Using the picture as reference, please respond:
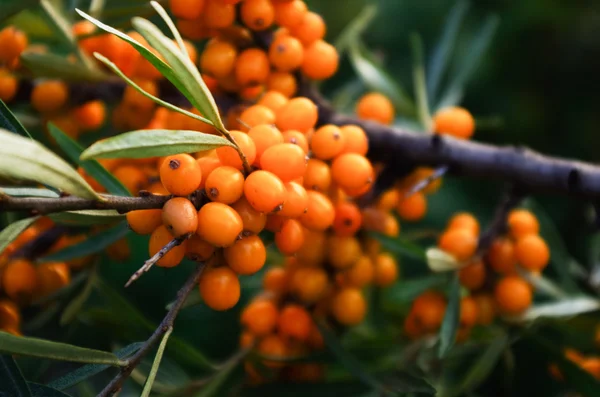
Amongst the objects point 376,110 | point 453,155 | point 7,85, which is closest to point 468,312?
point 453,155

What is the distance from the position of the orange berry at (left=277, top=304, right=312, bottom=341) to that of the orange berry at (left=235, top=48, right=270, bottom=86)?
0.37m

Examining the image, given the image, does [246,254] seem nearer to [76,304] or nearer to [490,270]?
[76,304]

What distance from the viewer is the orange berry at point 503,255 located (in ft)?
3.28

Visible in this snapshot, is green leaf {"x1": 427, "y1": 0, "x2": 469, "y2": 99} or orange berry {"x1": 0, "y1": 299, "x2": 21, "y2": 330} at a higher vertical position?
green leaf {"x1": 427, "y1": 0, "x2": 469, "y2": 99}

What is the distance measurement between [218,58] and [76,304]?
406 mm

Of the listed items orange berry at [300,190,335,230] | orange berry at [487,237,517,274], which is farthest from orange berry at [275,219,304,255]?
orange berry at [487,237,517,274]

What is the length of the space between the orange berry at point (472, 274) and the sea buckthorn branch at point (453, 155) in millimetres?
157

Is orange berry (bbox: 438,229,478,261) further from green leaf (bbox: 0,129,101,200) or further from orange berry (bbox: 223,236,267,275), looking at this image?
green leaf (bbox: 0,129,101,200)

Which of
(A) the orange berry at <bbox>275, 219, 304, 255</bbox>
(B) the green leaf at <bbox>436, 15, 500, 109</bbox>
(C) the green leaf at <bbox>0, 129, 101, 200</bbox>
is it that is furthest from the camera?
(B) the green leaf at <bbox>436, 15, 500, 109</bbox>

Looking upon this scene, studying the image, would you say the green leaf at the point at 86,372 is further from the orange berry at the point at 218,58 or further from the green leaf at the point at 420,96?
the green leaf at the point at 420,96

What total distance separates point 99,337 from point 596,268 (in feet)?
3.15

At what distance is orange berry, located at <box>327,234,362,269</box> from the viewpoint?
880mm

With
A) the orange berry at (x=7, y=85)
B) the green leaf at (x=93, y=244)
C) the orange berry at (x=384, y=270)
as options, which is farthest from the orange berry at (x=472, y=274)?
the orange berry at (x=7, y=85)

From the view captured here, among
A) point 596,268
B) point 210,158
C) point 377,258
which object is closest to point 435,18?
point 596,268
